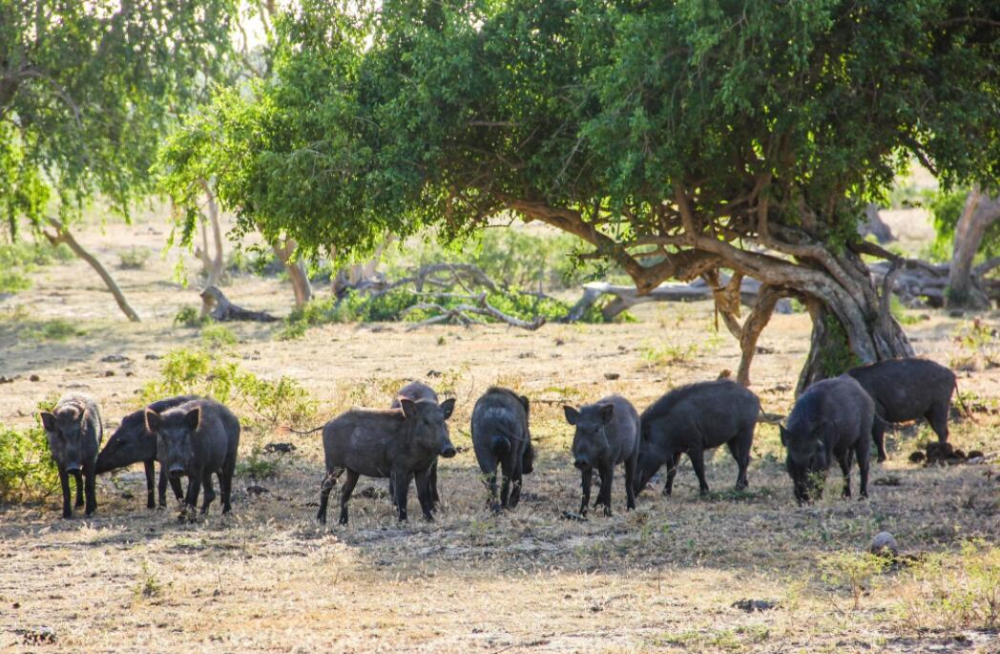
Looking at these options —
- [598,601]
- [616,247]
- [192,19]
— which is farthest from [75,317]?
[598,601]

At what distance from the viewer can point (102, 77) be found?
22.5 metres

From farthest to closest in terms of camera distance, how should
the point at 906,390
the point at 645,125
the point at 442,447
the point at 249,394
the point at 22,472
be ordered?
the point at 249,394, the point at 906,390, the point at 645,125, the point at 22,472, the point at 442,447

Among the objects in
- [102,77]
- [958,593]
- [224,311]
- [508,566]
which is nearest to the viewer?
[958,593]

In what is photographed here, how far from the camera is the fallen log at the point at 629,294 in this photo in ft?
91.6

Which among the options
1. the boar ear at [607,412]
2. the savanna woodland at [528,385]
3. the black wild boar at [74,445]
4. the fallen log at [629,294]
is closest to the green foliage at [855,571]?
the savanna woodland at [528,385]

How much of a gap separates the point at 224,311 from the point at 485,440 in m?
22.2

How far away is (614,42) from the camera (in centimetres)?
1454

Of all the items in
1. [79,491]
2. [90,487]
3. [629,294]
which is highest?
[629,294]

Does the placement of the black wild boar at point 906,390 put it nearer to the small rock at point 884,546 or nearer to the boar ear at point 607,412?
the boar ear at point 607,412

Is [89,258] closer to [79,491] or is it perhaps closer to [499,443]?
[79,491]

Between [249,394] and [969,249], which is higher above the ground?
[969,249]

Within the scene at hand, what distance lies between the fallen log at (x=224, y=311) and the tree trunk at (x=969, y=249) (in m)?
17.1

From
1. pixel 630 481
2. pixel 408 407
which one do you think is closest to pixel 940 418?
pixel 630 481

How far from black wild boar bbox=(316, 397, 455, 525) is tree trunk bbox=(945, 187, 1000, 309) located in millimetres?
21834
